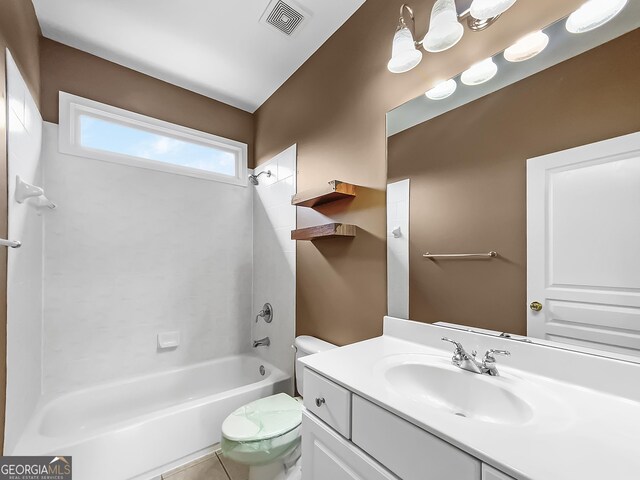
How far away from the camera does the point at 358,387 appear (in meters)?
0.81

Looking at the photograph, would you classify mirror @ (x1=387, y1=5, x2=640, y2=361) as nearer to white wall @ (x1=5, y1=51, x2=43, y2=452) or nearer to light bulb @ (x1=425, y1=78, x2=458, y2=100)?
light bulb @ (x1=425, y1=78, x2=458, y2=100)

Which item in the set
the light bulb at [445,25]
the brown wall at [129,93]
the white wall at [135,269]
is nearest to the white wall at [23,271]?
the white wall at [135,269]

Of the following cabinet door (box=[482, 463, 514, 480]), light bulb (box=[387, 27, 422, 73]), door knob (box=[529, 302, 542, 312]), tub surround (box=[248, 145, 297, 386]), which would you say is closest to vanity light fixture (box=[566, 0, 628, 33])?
light bulb (box=[387, 27, 422, 73])

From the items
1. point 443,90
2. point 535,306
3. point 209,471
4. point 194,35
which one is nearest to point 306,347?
point 209,471

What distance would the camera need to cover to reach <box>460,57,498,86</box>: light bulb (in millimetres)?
1052

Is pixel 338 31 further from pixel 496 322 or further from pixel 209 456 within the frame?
pixel 209 456

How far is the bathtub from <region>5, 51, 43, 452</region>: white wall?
18 cm

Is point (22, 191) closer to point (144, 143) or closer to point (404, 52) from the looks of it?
point (144, 143)

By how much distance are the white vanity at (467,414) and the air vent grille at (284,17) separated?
1.86m

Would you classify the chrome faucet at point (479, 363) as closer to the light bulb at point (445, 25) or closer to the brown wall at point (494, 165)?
the brown wall at point (494, 165)

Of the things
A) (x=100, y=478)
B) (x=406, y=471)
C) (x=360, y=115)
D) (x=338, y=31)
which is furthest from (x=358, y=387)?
(x=338, y=31)

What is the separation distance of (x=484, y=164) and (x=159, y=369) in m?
2.58

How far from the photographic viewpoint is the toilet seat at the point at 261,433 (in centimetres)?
127

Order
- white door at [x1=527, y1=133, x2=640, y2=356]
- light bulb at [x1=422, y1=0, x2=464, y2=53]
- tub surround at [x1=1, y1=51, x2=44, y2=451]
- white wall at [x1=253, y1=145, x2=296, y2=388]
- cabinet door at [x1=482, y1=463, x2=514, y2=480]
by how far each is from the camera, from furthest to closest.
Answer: white wall at [x1=253, y1=145, x2=296, y2=388] → tub surround at [x1=1, y1=51, x2=44, y2=451] → light bulb at [x1=422, y1=0, x2=464, y2=53] → white door at [x1=527, y1=133, x2=640, y2=356] → cabinet door at [x1=482, y1=463, x2=514, y2=480]
